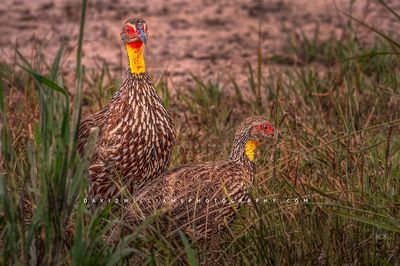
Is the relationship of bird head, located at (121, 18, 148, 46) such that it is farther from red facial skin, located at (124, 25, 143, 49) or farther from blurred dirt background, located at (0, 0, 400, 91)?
blurred dirt background, located at (0, 0, 400, 91)

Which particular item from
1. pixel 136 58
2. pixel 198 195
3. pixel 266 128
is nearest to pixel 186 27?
pixel 136 58

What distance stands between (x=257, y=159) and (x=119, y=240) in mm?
2213

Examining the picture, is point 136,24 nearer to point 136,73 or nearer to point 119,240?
point 136,73

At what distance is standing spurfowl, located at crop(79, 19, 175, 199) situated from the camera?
6.23 meters

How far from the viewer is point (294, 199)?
5.74 meters

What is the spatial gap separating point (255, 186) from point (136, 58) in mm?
1059

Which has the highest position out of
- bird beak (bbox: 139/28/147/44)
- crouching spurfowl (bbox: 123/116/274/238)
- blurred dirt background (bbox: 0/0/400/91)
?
bird beak (bbox: 139/28/147/44)

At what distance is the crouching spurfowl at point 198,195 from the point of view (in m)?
5.70

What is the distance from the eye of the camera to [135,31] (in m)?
6.55

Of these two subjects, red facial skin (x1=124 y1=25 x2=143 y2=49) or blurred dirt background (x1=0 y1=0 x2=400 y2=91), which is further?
blurred dirt background (x1=0 y1=0 x2=400 y2=91)

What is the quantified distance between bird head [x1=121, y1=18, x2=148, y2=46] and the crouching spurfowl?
0.80 m

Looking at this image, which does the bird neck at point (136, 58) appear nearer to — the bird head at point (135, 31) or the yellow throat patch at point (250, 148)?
the bird head at point (135, 31)

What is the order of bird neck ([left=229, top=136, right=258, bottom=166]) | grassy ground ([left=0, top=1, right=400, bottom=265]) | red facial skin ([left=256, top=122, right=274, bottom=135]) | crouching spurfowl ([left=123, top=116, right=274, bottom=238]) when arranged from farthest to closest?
red facial skin ([left=256, top=122, right=274, bottom=135]), bird neck ([left=229, top=136, right=258, bottom=166]), crouching spurfowl ([left=123, top=116, right=274, bottom=238]), grassy ground ([left=0, top=1, right=400, bottom=265])

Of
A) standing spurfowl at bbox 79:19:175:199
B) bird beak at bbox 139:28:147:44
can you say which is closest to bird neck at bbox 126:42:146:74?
standing spurfowl at bbox 79:19:175:199
